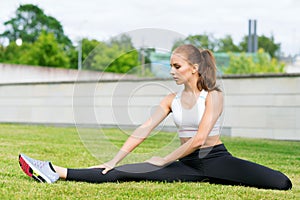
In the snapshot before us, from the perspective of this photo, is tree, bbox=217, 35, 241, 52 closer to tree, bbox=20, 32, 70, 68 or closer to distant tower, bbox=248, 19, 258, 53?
distant tower, bbox=248, 19, 258, 53

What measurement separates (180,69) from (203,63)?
0.22 m

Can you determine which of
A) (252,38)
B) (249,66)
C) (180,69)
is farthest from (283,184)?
(252,38)

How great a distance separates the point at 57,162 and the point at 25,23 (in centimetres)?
4829

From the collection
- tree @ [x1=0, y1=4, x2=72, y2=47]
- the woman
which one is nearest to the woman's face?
the woman

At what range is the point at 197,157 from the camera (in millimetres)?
4195

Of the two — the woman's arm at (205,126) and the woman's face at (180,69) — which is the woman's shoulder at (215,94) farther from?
the woman's face at (180,69)

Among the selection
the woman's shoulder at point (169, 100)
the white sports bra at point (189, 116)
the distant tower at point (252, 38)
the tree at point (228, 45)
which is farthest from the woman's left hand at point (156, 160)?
the tree at point (228, 45)

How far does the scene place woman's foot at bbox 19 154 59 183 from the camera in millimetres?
4019

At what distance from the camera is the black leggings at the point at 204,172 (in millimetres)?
4148

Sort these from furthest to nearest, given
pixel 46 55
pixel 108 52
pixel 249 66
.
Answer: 1. pixel 249 66
2. pixel 46 55
3. pixel 108 52

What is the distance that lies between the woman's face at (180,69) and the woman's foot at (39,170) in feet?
3.87

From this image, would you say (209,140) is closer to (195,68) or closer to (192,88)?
(192,88)

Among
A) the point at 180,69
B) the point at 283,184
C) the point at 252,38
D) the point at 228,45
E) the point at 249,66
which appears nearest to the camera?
the point at 180,69

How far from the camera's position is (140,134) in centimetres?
422
